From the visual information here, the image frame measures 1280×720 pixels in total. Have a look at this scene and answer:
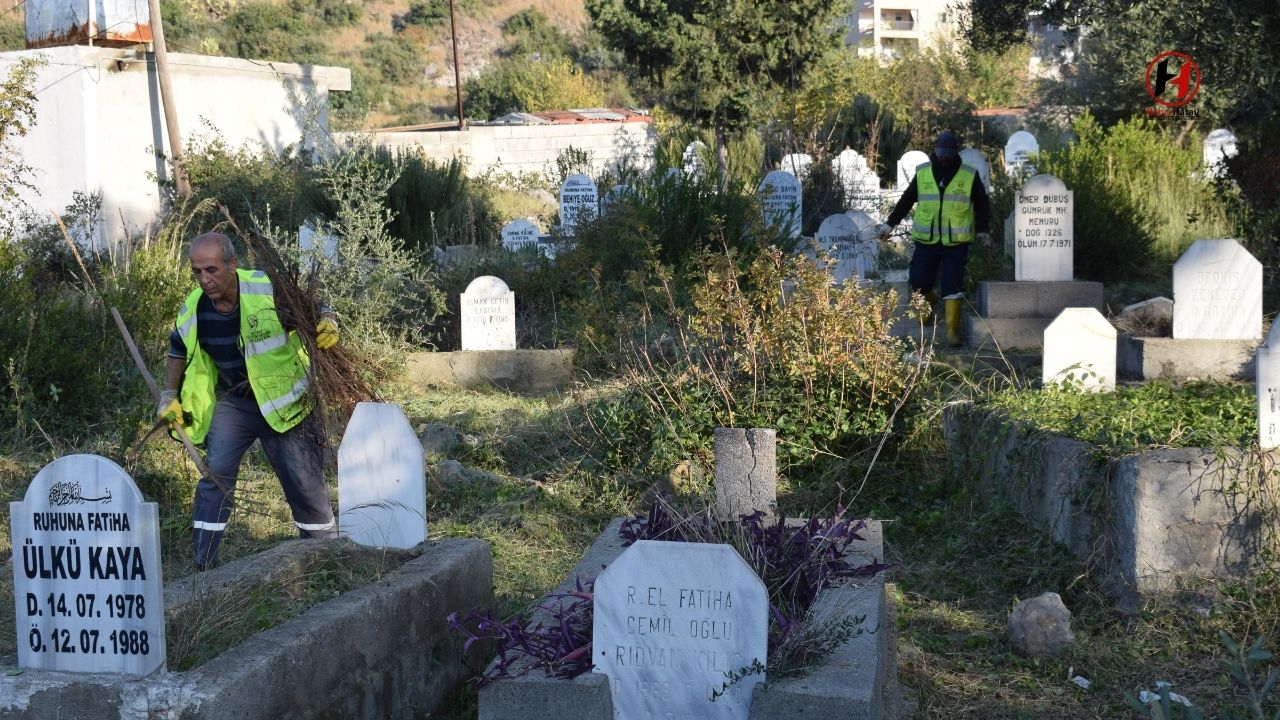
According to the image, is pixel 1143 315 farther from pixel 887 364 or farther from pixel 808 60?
pixel 808 60

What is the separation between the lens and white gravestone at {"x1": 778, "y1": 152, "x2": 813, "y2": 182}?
707 inches

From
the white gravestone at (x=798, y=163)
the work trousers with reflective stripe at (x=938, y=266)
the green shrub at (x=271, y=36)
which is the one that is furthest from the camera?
the green shrub at (x=271, y=36)

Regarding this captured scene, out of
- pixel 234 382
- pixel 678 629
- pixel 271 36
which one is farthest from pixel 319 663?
pixel 271 36

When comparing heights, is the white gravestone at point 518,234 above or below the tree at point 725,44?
below

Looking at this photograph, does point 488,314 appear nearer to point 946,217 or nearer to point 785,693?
point 946,217

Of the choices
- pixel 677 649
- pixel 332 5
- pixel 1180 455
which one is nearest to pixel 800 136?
pixel 1180 455

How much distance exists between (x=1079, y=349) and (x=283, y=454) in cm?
393

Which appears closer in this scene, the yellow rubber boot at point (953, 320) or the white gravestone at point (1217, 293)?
the white gravestone at point (1217, 293)

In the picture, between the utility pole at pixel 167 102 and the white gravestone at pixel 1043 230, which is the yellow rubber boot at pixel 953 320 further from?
the utility pole at pixel 167 102

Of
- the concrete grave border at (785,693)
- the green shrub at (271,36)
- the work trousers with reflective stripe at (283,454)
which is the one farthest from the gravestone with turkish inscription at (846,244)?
the green shrub at (271,36)

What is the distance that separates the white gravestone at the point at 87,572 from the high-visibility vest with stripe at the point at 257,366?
1883mm

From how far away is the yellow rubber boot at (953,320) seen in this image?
31.7 ft

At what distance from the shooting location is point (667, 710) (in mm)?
3334

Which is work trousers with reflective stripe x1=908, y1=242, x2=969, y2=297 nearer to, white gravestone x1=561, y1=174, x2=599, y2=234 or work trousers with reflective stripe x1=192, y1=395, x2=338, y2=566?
work trousers with reflective stripe x1=192, y1=395, x2=338, y2=566
